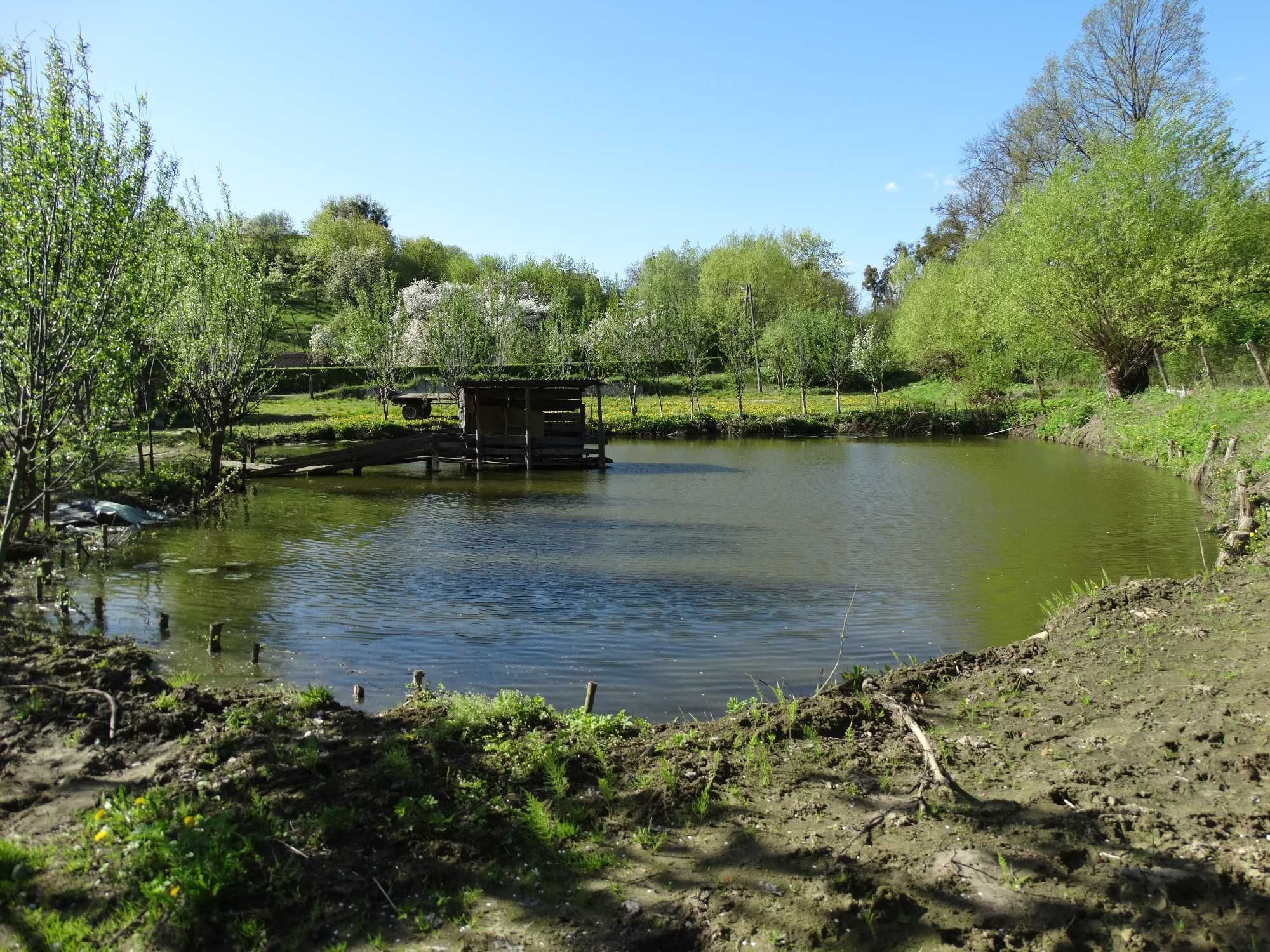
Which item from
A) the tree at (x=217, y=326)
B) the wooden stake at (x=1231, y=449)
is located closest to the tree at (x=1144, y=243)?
the wooden stake at (x=1231, y=449)

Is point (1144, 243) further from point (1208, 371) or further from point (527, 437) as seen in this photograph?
point (527, 437)

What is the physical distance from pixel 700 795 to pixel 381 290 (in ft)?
167

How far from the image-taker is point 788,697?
8039mm

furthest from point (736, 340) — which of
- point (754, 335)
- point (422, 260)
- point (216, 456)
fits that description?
point (422, 260)

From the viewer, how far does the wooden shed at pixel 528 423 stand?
101ft

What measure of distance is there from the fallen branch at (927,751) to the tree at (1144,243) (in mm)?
34028

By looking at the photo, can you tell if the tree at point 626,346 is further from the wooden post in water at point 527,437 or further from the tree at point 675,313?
the wooden post in water at point 527,437

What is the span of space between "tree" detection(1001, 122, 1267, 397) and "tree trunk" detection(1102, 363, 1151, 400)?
0.70ft

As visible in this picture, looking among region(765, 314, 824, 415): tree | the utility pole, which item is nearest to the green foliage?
region(765, 314, 824, 415): tree

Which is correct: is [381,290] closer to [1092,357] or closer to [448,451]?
[448,451]

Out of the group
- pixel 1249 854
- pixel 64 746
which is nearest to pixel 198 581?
pixel 64 746

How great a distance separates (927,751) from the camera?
16.9 feet

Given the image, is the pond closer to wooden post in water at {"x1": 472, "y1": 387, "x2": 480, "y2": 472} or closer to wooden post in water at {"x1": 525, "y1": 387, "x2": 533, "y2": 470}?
wooden post in water at {"x1": 472, "y1": 387, "x2": 480, "y2": 472}

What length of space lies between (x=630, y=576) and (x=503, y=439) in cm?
1820
